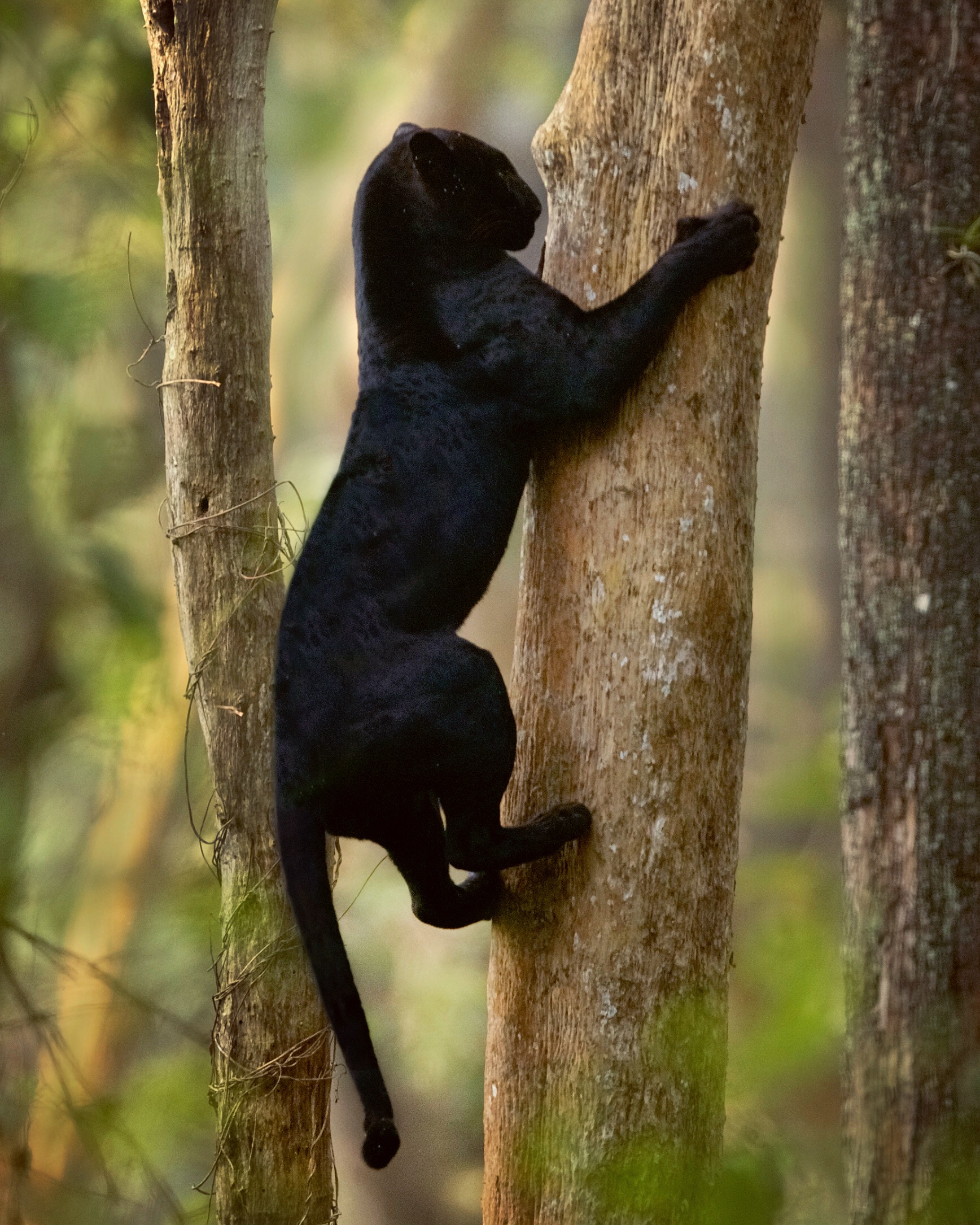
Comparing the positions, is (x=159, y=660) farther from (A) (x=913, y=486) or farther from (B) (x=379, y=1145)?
(A) (x=913, y=486)

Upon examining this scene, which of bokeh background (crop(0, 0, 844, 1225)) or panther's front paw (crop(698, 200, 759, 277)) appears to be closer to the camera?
bokeh background (crop(0, 0, 844, 1225))

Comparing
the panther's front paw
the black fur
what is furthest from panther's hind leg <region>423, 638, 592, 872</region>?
the panther's front paw

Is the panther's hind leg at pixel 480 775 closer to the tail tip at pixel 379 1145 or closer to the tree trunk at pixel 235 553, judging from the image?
the tail tip at pixel 379 1145

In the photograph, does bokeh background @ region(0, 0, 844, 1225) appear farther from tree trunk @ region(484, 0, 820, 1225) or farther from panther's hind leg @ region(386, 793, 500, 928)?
panther's hind leg @ region(386, 793, 500, 928)

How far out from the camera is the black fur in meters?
1.36

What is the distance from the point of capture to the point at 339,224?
2.64 meters

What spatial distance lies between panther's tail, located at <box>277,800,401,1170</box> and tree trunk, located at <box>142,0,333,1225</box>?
1.88 feet

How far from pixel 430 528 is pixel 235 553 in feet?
2.12

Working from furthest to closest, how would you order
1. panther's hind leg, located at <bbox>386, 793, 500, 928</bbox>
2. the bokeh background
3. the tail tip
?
1. panther's hind leg, located at <bbox>386, 793, 500, 928</bbox>
2. the tail tip
3. the bokeh background

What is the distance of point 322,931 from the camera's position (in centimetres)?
137

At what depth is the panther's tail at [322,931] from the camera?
1.32 meters

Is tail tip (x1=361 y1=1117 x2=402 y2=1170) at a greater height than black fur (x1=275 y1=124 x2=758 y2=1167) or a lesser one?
lesser

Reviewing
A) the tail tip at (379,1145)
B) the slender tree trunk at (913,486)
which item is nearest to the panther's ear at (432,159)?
the slender tree trunk at (913,486)

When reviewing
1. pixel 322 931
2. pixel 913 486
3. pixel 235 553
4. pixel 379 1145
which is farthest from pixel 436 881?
pixel 913 486
